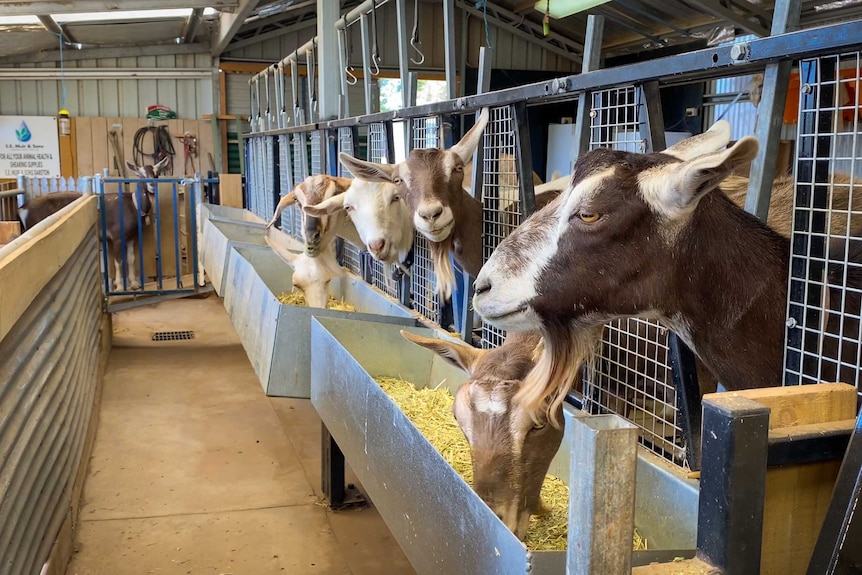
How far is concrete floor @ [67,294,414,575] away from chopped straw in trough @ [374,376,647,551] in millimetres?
1032

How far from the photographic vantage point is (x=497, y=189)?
333cm

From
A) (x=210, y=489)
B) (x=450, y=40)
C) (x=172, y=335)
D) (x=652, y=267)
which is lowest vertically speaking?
(x=210, y=489)

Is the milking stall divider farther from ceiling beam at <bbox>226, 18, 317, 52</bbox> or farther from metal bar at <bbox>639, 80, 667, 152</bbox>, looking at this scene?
ceiling beam at <bbox>226, 18, 317, 52</bbox>

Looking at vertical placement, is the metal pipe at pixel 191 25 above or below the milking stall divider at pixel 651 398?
above

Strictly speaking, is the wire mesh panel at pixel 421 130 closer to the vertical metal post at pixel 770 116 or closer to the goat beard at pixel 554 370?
the goat beard at pixel 554 370

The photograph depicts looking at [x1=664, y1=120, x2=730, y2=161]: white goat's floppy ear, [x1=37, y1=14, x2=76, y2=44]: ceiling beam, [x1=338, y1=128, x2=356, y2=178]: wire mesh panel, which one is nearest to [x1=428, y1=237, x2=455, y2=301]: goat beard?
[x1=664, y1=120, x2=730, y2=161]: white goat's floppy ear

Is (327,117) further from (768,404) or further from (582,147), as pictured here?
(768,404)

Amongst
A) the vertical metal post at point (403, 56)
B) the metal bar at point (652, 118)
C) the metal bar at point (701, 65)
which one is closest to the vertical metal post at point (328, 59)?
the vertical metal post at point (403, 56)

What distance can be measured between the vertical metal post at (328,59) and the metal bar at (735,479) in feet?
18.8

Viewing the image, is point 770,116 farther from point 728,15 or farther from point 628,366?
point 728,15

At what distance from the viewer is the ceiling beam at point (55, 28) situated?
9.48 meters

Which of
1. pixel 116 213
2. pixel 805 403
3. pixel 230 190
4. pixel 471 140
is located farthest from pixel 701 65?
pixel 230 190

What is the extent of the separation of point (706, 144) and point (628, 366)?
1019mm

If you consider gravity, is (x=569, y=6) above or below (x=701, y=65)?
above
